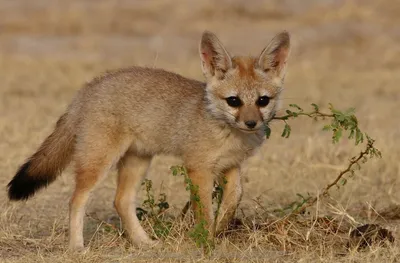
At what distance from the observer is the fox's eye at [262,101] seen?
18.8 feet

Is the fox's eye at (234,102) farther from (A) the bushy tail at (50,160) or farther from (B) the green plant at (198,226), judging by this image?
(A) the bushy tail at (50,160)

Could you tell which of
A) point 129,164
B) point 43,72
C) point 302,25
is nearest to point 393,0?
point 302,25

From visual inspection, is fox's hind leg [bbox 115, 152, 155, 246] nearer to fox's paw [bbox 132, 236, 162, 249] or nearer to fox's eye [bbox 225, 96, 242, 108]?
fox's paw [bbox 132, 236, 162, 249]

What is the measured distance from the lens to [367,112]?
10938 mm

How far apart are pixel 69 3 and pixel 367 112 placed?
10.5 m

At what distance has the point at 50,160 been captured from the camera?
20.6 ft

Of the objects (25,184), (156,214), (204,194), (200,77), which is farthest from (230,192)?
(200,77)

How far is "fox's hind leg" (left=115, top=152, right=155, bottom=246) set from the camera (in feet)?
21.0

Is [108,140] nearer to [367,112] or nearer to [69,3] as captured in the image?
[367,112]

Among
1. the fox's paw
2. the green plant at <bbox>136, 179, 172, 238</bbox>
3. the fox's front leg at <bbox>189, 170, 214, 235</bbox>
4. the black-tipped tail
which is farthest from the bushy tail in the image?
the fox's front leg at <bbox>189, 170, 214, 235</bbox>

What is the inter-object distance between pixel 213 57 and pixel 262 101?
46 cm

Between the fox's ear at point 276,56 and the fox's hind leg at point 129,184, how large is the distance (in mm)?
1140

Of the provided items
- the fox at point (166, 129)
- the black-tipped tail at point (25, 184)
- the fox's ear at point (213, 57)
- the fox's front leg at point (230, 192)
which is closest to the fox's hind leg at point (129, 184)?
the fox at point (166, 129)

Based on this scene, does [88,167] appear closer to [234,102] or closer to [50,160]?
A: [50,160]
